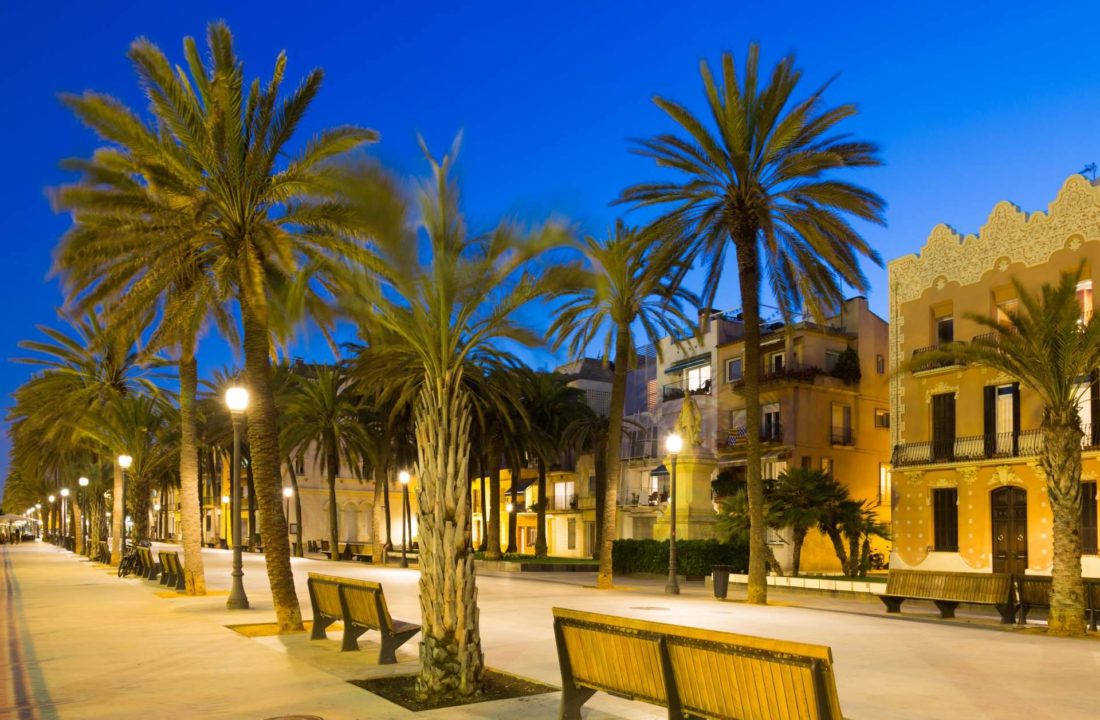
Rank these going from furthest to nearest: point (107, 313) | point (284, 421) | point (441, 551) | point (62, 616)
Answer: point (284, 421), point (107, 313), point (62, 616), point (441, 551)

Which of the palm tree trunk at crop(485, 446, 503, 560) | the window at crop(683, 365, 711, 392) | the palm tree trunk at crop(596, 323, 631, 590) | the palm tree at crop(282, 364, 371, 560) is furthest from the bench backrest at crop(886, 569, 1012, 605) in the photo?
the window at crop(683, 365, 711, 392)

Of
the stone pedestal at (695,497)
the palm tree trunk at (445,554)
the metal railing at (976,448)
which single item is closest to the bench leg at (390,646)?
the palm tree trunk at (445,554)

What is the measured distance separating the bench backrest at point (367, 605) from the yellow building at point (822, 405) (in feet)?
120

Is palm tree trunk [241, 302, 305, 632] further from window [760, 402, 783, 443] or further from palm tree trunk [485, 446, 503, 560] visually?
window [760, 402, 783, 443]

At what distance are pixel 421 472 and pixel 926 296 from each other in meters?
30.2

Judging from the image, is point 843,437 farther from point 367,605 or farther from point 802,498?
point 367,605

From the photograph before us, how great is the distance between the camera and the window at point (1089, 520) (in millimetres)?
29672

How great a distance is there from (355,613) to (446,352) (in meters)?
3.95

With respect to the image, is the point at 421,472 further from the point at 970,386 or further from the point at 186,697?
the point at 970,386

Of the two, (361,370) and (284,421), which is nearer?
(361,370)

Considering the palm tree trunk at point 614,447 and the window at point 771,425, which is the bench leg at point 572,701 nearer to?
the palm tree trunk at point 614,447

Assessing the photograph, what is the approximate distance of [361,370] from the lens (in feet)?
124

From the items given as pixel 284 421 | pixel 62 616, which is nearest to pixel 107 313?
pixel 62 616

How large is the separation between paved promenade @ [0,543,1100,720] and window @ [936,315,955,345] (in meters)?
15.2
